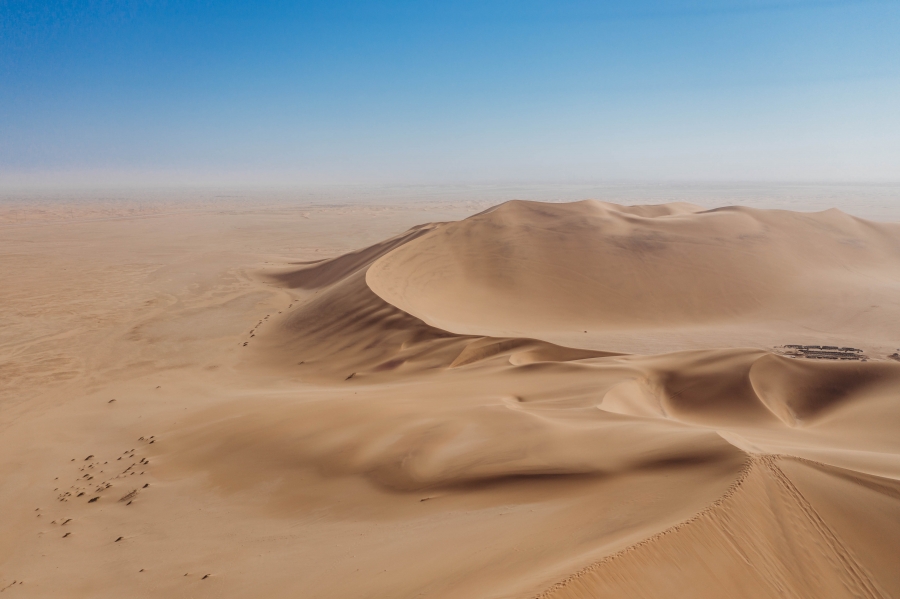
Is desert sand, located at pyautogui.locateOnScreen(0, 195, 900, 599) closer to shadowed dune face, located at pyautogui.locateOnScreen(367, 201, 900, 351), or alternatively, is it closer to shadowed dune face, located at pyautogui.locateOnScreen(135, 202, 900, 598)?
shadowed dune face, located at pyautogui.locateOnScreen(135, 202, 900, 598)

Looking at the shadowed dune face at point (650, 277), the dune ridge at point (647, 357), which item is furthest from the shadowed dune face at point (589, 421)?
the shadowed dune face at point (650, 277)

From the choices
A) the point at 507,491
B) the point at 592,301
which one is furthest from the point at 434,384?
the point at 592,301

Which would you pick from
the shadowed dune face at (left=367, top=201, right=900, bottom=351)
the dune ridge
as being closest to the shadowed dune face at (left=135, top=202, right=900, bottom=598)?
the dune ridge

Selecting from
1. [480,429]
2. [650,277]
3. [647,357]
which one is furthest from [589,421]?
[650,277]

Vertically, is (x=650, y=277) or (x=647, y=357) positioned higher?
→ (x=650, y=277)

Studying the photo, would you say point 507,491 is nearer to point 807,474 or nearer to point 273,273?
point 807,474

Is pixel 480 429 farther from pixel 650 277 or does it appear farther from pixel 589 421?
pixel 650 277
